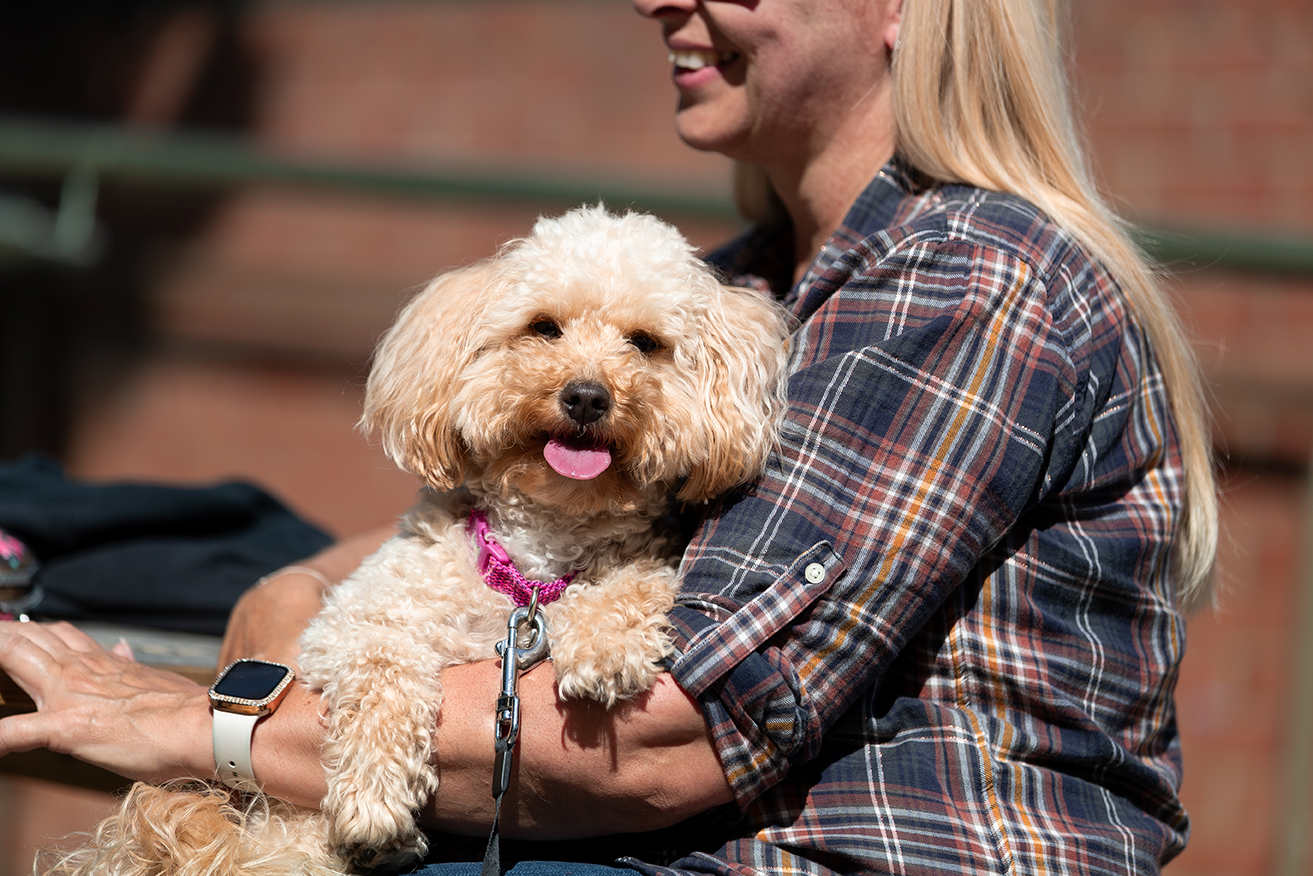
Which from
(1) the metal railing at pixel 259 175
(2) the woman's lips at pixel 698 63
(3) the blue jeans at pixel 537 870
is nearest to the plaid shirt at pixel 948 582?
(3) the blue jeans at pixel 537 870

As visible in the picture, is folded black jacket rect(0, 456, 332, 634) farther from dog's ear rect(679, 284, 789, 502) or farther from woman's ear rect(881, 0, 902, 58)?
woman's ear rect(881, 0, 902, 58)

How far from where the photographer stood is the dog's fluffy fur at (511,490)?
1.46 meters

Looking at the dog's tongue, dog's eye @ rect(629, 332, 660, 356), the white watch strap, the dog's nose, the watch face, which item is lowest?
the white watch strap

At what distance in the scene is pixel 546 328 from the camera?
1.71 m

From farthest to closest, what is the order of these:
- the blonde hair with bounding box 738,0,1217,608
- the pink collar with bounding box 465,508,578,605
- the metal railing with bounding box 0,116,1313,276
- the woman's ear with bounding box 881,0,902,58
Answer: the metal railing with bounding box 0,116,1313,276
the woman's ear with bounding box 881,0,902,58
the blonde hair with bounding box 738,0,1217,608
the pink collar with bounding box 465,508,578,605

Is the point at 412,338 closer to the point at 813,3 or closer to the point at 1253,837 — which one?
the point at 813,3

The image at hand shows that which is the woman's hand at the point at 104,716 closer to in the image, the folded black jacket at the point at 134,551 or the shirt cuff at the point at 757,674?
the folded black jacket at the point at 134,551

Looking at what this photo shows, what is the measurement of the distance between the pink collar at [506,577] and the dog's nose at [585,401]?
250mm

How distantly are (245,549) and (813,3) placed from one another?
1654 mm


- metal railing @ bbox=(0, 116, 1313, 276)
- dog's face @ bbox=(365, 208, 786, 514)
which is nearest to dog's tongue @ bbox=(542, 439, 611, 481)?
dog's face @ bbox=(365, 208, 786, 514)

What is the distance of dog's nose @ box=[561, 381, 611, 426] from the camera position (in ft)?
5.14

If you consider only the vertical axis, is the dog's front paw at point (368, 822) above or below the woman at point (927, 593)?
below

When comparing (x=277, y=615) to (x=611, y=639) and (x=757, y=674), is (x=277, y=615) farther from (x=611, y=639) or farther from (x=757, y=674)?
(x=757, y=674)

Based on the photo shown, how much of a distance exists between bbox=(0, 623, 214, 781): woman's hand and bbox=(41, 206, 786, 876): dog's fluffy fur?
6cm
